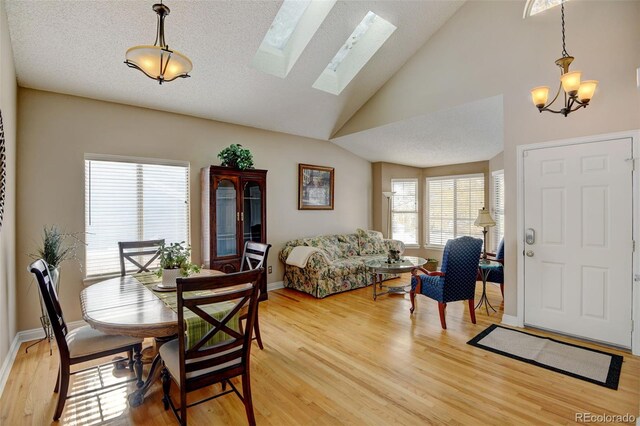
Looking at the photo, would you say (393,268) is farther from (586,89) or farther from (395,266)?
(586,89)

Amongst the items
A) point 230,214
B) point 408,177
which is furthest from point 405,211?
point 230,214

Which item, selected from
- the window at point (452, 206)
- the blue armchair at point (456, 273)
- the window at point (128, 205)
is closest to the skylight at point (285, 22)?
the window at point (128, 205)

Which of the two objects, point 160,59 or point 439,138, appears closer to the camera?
point 160,59

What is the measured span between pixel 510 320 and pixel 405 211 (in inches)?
157

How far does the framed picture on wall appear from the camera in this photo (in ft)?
18.6

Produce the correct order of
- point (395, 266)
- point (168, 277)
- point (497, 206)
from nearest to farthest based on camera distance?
point (168, 277), point (395, 266), point (497, 206)

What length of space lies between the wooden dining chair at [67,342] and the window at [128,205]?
5.62ft

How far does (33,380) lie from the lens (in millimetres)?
2510

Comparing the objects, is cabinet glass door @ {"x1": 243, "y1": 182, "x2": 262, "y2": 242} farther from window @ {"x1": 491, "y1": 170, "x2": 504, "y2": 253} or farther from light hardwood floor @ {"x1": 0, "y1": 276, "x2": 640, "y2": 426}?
window @ {"x1": 491, "y1": 170, "x2": 504, "y2": 253}

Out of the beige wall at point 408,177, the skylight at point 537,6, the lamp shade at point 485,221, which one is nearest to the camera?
the skylight at point 537,6

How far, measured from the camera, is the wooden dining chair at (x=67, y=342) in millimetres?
1867

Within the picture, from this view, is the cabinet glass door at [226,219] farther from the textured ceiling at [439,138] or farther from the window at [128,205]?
the textured ceiling at [439,138]

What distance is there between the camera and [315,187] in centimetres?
591

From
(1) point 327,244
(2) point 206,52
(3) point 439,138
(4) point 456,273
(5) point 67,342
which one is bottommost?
(5) point 67,342
